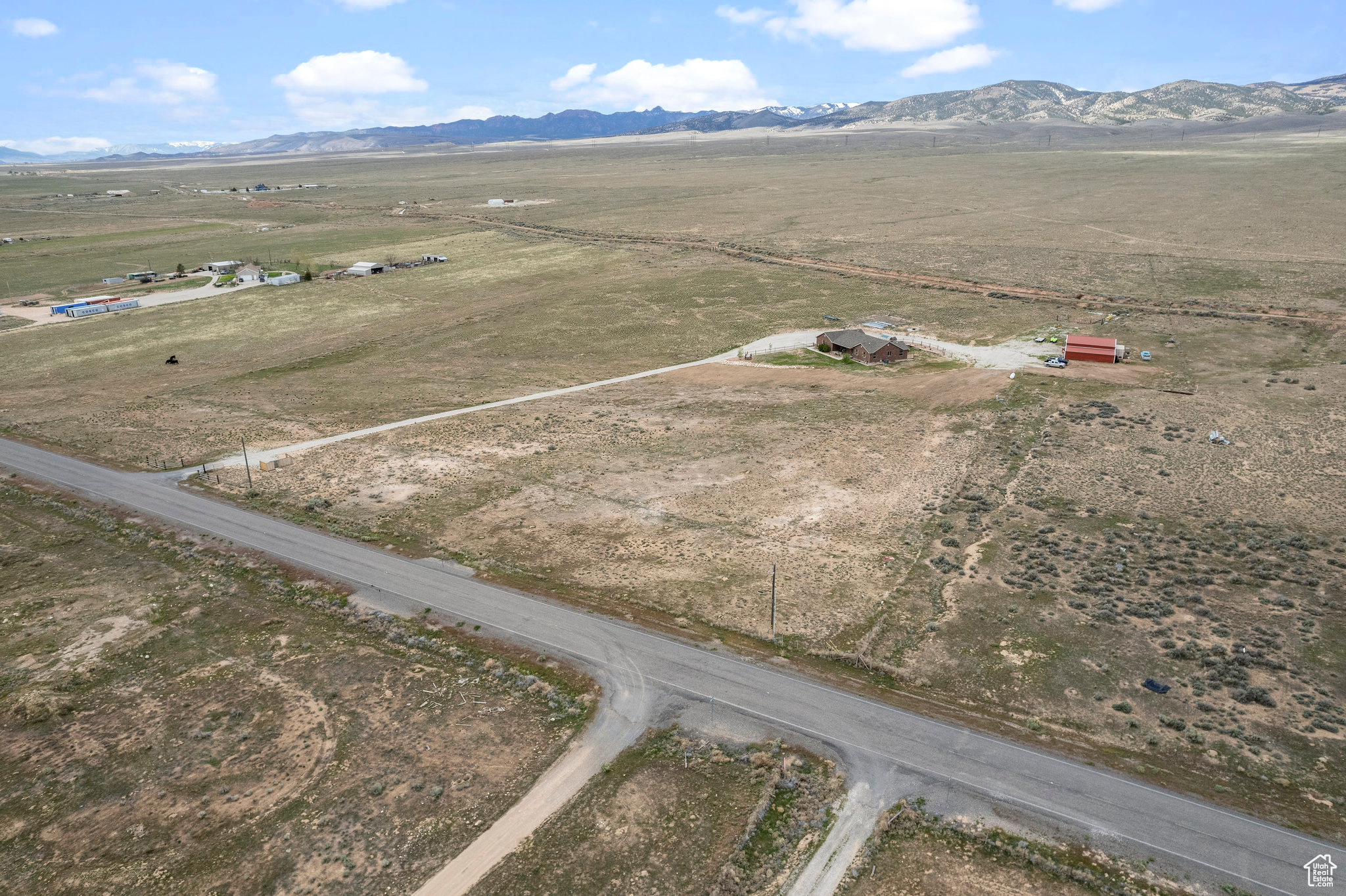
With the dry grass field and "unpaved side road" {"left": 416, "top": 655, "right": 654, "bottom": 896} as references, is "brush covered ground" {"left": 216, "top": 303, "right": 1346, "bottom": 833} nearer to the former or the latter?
the dry grass field

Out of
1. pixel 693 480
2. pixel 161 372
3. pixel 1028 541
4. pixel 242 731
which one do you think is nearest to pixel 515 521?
pixel 693 480

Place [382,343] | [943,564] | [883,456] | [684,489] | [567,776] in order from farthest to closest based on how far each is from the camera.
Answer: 1. [382,343]
2. [883,456]
3. [684,489]
4. [943,564]
5. [567,776]

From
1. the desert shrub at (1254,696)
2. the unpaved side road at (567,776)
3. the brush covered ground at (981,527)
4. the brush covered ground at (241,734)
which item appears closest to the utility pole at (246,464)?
the brush covered ground at (981,527)

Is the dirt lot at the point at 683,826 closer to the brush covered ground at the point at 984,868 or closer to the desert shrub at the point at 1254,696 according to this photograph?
the brush covered ground at the point at 984,868

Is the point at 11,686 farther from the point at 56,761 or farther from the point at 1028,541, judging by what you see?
the point at 1028,541

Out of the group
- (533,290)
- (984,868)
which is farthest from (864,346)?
(984,868)

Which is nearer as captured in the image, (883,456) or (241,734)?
(241,734)

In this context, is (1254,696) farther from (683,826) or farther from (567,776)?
(567,776)
